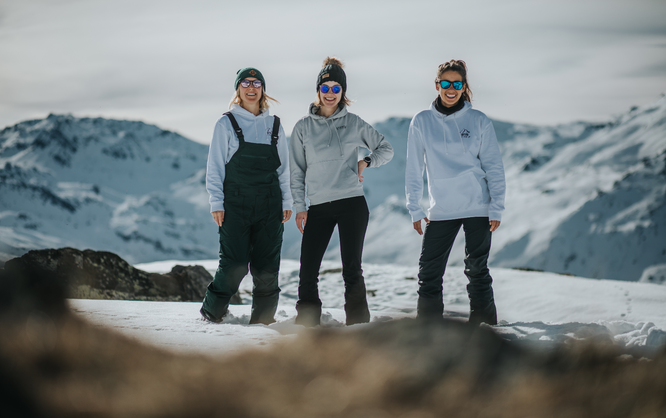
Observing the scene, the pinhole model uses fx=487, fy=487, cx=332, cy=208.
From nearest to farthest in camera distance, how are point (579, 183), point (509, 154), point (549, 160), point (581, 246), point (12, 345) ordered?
point (12, 345)
point (581, 246)
point (579, 183)
point (549, 160)
point (509, 154)

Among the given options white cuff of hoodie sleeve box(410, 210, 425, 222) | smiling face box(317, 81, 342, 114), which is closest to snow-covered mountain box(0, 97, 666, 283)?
smiling face box(317, 81, 342, 114)

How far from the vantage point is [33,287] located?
137 cm

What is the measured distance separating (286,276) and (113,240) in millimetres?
151954

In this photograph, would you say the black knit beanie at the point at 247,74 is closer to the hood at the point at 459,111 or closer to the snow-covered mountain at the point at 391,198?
the hood at the point at 459,111

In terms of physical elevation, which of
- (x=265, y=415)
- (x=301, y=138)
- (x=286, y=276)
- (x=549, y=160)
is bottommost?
(x=286, y=276)

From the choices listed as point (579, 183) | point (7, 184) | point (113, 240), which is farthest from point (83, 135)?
point (579, 183)

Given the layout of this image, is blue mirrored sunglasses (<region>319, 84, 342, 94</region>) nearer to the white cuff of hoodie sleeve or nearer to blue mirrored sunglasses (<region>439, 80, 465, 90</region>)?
blue mirrored sunglasses (<region>439, 80, 465, 90</region>)

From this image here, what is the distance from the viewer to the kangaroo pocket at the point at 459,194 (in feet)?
13.0

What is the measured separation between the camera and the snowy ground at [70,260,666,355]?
2.93 metres

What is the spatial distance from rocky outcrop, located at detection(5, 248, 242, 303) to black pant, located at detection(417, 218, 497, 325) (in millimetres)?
3765

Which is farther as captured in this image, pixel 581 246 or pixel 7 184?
pixel 7 184

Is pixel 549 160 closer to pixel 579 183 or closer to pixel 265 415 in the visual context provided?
pixel 579 183

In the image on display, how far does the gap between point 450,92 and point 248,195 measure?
6.14 ft

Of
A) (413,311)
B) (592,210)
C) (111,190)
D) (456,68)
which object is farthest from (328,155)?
(111,190)
